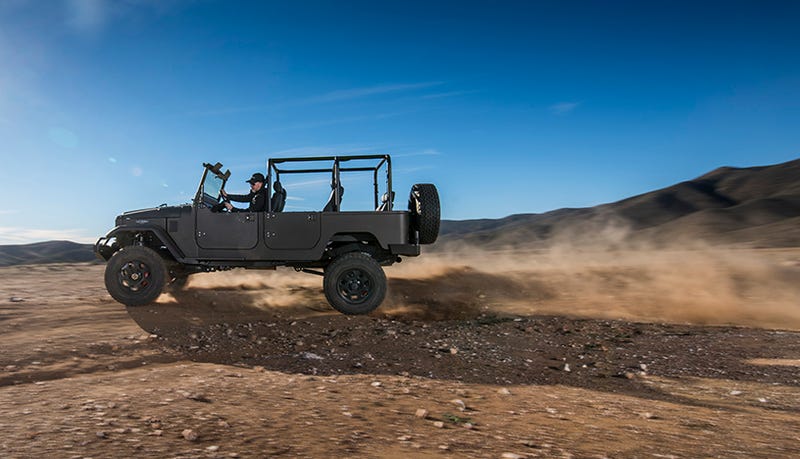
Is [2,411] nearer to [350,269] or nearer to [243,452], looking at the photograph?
[243,452]

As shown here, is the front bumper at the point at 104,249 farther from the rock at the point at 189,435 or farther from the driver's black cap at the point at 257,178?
the rock at the point at 189,435

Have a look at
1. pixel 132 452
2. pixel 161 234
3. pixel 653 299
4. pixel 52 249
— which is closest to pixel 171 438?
pixel 132 452

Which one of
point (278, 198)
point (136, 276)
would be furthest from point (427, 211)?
point (136, 276)

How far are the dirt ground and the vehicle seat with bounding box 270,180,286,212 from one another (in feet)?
6.11

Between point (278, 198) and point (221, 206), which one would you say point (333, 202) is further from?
point (221, 206)

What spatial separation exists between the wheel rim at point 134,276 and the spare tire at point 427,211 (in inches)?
184

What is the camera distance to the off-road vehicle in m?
7.59

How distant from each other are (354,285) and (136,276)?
3.67 metres

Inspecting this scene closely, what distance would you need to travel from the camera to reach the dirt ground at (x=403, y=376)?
2766mm

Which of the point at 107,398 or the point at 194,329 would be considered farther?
the point at 194,329

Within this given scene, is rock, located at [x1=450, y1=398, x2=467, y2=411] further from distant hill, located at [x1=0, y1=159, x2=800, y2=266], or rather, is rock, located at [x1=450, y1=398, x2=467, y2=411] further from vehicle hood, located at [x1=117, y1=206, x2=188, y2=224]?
distant hill, located at [x1=0, y1=159, x2=800, y2=266]

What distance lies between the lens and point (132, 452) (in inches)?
95.3

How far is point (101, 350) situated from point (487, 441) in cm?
466

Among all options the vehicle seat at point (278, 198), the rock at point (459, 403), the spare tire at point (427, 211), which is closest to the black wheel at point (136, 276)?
the vehicle seat at point (278, 198)
